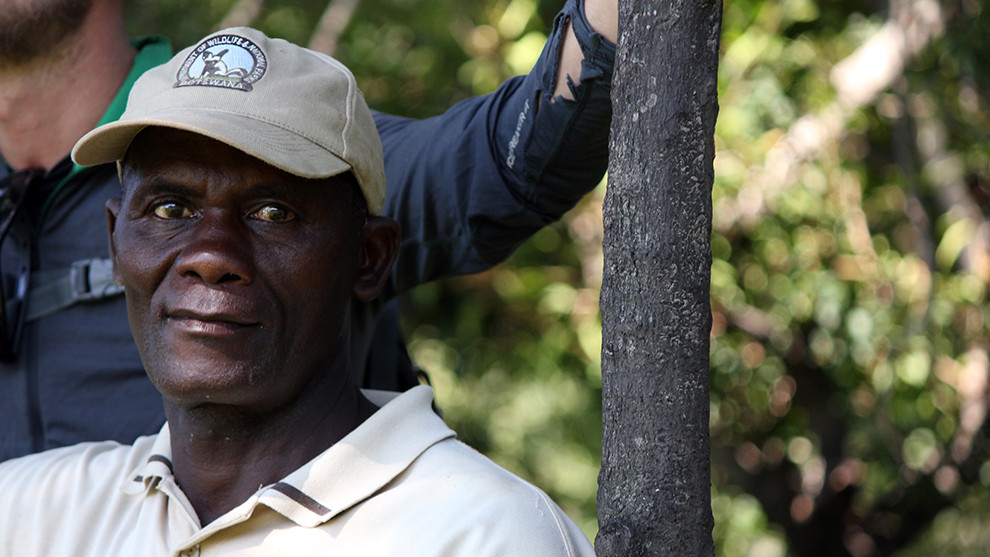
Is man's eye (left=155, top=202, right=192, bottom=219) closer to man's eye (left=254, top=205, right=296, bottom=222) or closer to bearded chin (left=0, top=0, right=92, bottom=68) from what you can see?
man's eye (left=254, top=205, right=296, bottom=222)

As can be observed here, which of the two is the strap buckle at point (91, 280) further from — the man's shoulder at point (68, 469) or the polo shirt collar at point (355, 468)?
the polo shirt collar at point (355, 468)

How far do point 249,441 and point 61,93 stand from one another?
1.07 metres

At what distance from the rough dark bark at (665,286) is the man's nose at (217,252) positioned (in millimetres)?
648

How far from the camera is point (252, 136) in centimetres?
165

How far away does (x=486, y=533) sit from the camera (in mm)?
1555

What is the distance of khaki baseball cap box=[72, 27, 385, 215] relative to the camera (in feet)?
5.44

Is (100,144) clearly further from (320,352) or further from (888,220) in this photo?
(888,220)

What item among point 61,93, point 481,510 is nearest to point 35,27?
point 61,93

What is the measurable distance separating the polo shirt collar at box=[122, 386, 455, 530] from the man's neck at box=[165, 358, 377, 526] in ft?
0.24

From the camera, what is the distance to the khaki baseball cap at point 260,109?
65.3 inches

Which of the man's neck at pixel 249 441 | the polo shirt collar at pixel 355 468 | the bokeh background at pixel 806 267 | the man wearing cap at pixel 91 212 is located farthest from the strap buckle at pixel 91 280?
the bokeh background at pixel 806 267

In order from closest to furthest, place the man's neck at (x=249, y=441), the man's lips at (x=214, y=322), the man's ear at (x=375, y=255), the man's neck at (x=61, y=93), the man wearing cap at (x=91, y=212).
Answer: the man's lips at (x=214, y=322) → the man's neck at (x=249, y=441) → the man's ear at (x=375, y=255) → the man wearing cap at (x=91, y=212) → the man's neck at (x=61, y=93)

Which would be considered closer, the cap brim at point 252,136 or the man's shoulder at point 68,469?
the cap brim at point 252,136

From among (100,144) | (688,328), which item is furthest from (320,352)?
(688,328)
